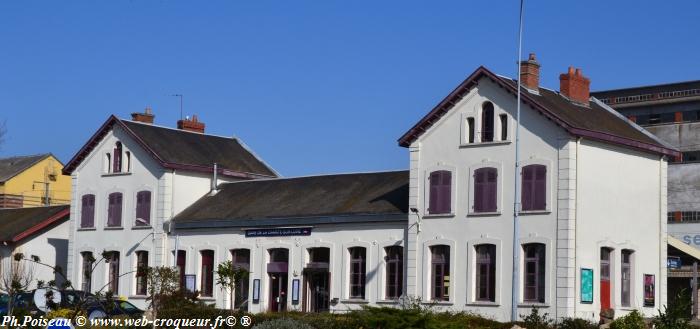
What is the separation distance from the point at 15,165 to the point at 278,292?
40.0m

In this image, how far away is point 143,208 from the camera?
2126 inches

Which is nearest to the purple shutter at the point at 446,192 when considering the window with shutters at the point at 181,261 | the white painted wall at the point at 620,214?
the white painted wall at the point at 620,214

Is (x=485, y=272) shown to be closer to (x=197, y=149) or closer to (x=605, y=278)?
(x=605, y=278)

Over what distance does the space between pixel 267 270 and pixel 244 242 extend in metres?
1.71

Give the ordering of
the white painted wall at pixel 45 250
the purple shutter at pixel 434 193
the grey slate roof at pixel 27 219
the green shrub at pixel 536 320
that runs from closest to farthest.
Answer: the green shrub at pixel 536 320 → the purple shutter at pixel 434 193 → the grey slate roof at pixel 27 219 → the white painted wall at pixel 45 250

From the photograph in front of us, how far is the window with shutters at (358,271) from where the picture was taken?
4575 cm

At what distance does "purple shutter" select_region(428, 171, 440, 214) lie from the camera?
142ft

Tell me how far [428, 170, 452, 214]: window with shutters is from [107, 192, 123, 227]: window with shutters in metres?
17.7

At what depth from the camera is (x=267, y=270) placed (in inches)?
1919

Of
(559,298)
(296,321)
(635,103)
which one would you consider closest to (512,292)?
(559,298)

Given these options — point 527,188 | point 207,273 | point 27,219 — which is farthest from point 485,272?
point 27,219

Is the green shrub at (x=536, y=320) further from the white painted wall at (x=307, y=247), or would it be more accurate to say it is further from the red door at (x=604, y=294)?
the white painted wall at (x=307, y=247)

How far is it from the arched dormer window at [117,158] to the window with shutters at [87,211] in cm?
193

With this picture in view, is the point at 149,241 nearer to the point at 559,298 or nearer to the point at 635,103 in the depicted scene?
the point at 559,298
